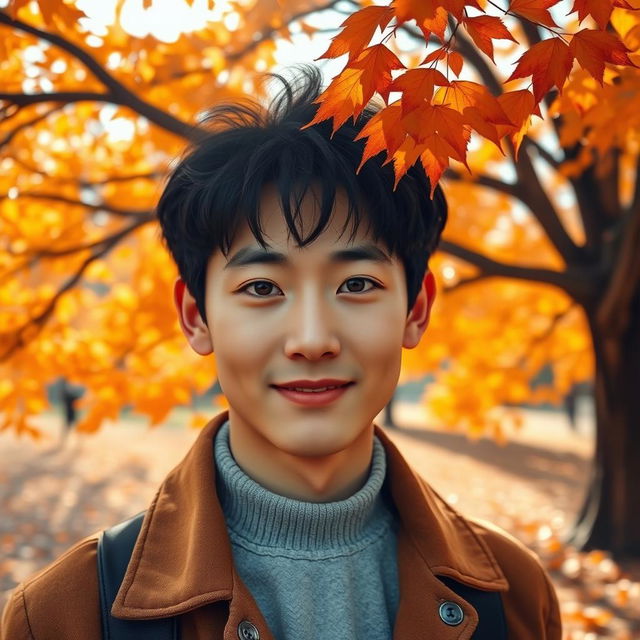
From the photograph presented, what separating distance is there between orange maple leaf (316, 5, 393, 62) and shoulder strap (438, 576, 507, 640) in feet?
3.81

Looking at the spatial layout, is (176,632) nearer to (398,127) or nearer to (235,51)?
(398,127)

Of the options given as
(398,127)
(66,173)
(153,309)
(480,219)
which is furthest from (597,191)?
(398,127)

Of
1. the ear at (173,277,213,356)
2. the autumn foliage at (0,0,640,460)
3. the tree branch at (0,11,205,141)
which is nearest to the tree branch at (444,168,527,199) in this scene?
the autumn foliage at (0,0,640,460)

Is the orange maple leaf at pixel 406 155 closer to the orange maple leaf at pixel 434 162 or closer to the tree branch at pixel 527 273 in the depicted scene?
the orange maple leaf at pixel 434 162

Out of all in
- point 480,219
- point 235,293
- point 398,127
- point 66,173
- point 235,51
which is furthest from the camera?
point 480,219

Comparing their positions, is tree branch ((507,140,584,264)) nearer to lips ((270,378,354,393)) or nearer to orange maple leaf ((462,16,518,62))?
orange maple leaf ((462,16,518,62))

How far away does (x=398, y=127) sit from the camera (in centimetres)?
146

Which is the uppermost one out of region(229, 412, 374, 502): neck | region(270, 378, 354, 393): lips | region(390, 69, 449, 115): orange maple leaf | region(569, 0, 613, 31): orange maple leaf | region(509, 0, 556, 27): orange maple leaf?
region(509, 0, 556, 27): orange maple leaf

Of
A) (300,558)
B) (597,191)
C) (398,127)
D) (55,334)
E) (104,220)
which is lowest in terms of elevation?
(300,558)

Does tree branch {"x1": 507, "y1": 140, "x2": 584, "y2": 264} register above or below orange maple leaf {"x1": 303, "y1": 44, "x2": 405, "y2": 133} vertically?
above

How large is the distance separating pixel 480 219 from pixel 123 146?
3967 millimetres

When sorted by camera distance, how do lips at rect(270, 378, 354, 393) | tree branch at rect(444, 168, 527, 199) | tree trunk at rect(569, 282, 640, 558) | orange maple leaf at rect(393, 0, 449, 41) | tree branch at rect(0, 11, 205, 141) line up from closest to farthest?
orange maple leaf at rect(393, 0, 449, 41)
lips at rect(270, 378, 354, 393)
tree branch at rect(0, 11, 205, 141)
tree branch at rect(444, 168, 527, 199)
tree trunk at rect(569, 282, 640, 558)

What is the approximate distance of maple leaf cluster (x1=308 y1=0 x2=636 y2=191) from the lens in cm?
144

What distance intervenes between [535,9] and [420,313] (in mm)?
759
